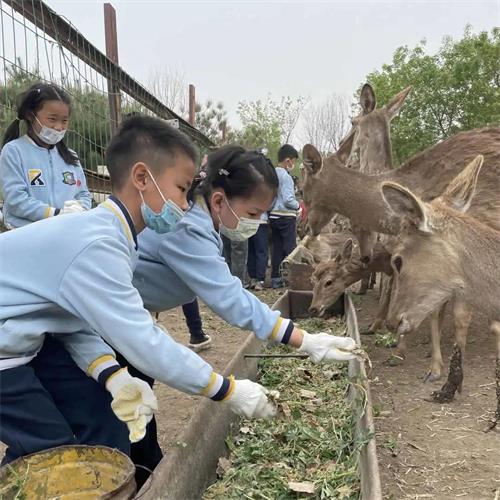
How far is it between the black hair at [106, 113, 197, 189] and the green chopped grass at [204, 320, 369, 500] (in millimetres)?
1699

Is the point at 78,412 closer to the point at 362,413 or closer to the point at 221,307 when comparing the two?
the point at 221,307

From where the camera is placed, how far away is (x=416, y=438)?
4.21m

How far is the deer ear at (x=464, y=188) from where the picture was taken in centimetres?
399

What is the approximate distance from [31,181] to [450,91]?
59.7ft

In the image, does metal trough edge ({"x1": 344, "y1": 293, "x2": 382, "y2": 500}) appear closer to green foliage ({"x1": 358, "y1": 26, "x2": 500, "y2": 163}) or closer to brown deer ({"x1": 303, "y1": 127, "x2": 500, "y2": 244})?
brown deer ({"x1": 303, "y1": 127, "x2": 500, "y2": 244})

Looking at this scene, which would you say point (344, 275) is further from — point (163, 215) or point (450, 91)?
point (450, 91)

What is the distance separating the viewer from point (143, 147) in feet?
8.57

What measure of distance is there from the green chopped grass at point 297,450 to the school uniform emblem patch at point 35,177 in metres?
2.35

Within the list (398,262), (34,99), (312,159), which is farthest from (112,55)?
(398,262)

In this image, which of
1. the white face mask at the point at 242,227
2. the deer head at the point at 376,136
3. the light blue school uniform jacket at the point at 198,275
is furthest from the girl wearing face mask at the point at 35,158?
the deer head at the point at 376,136

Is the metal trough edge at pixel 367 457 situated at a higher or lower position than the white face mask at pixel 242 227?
lower

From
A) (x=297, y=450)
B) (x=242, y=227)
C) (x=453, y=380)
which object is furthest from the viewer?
(x=453, y=380)

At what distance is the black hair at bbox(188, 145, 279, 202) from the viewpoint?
3.08m

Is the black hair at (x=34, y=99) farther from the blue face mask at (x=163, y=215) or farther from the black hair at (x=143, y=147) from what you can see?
the blue face mask at (x=163, y=215)
